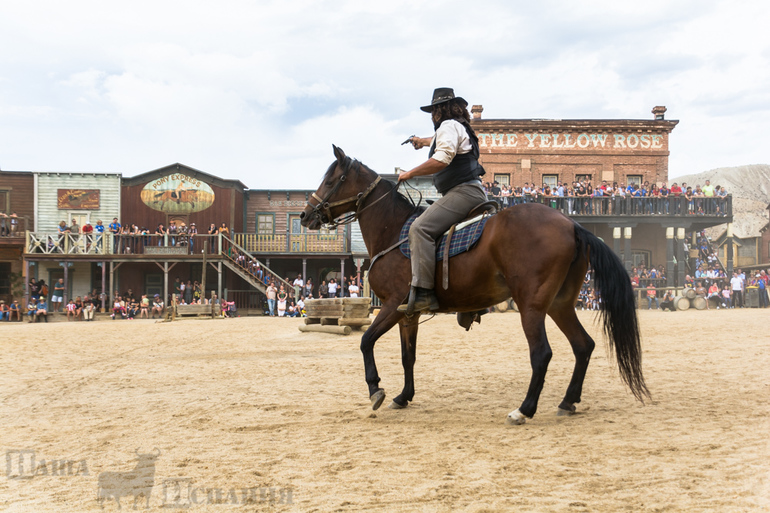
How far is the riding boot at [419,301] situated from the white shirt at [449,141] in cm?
126

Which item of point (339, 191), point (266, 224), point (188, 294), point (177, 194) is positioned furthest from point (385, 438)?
point (177, 194)

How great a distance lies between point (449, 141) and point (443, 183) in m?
0.46

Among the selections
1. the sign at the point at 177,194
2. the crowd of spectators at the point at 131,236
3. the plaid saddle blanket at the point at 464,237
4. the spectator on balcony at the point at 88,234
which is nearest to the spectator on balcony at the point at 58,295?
the crowd of spectators at the point at 131,236

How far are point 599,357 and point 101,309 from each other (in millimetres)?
26651

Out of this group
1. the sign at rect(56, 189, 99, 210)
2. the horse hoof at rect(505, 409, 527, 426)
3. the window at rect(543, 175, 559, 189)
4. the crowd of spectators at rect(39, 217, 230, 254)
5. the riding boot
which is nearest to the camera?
the horse hoof at rect(505, 409, 527, 426)

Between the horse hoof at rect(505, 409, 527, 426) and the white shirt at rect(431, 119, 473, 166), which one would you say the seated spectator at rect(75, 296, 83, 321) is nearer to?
the white shirt at rect(431, 119, 473, 166)

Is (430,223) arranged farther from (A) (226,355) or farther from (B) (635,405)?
(A) (226,355)

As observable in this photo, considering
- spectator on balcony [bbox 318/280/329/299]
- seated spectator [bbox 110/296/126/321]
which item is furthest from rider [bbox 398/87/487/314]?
seated spectator [bbox 110/296/126/321]

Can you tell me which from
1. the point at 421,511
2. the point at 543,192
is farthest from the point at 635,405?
the point at 543,192

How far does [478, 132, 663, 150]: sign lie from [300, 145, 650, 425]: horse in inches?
1209

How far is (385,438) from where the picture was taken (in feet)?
15.7

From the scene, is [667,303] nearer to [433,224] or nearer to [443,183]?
[443,183]

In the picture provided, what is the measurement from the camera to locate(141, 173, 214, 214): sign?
34.2m

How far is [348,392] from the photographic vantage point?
7164 mm
